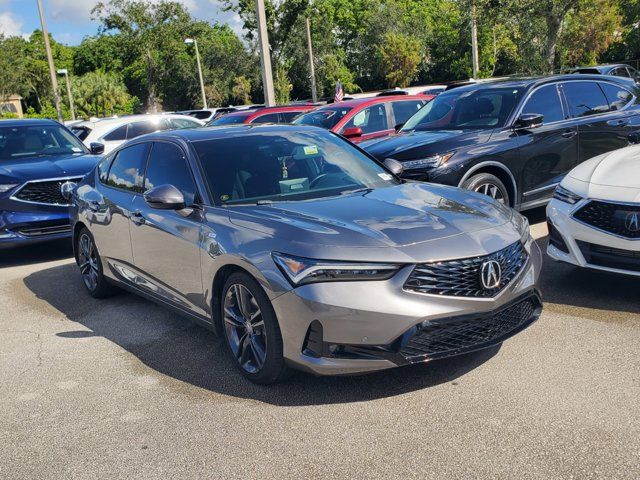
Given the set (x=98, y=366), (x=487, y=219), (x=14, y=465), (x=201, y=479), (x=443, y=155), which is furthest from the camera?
(x=443, y=155)

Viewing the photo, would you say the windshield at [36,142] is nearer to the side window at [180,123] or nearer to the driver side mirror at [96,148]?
the driver side mirror at [96,148]

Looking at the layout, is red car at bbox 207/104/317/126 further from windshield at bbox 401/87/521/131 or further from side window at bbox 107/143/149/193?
side window at bbox 107/143/149/193

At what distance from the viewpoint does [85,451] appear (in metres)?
3.52

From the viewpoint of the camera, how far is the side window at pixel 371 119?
11.2 metres

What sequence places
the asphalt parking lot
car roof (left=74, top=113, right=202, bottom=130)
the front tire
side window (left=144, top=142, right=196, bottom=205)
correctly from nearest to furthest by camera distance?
1. the asphalt parking lot
2. the front tire
3. side window (left=144, top=142, right=196, bottom=205)
4. car roof (left=74, top=113, right=202, bottom=130)

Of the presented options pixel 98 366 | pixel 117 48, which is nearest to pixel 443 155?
pixel 98 366

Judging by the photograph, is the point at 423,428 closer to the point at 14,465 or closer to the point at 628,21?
the point at 14,465

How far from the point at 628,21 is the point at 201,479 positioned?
52.1m

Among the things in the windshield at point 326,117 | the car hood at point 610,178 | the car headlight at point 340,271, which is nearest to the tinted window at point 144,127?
the windshield at point 326,117

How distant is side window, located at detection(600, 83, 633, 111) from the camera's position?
27.9 feet

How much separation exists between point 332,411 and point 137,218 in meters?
2.42

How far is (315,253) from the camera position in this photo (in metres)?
3.62

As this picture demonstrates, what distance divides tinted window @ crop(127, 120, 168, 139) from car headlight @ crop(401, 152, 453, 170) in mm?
9631

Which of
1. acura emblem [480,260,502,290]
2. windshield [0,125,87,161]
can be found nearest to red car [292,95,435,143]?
windshield [0,125,87,161]
